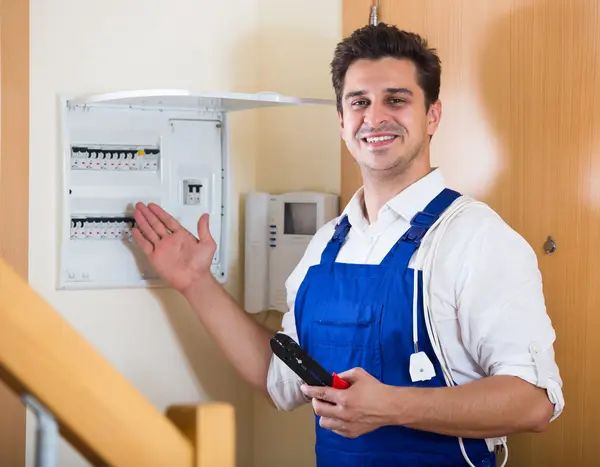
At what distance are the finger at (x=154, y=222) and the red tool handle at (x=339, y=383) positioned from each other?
2.29 ft

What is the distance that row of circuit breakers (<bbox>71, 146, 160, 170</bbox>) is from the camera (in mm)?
1906

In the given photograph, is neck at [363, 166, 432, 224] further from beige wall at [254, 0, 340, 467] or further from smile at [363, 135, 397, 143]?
beige wall at [254, 0, 340, 467]

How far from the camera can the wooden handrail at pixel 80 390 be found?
1.69 feet

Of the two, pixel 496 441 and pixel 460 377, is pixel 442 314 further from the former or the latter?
pixel 496 441

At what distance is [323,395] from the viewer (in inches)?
55.1

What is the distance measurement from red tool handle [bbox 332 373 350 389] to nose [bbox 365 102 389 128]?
547 mm

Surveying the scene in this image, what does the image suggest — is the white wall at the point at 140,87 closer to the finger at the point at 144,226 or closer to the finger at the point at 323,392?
the finger at the point at 144,226

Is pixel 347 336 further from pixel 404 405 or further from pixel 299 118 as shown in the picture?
pixel 299 118

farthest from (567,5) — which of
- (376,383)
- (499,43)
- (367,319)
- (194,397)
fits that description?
(194,397)

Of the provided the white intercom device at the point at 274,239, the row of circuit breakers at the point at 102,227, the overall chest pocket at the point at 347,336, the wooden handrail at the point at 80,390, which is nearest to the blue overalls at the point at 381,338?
the overall chest pocket at the point at 347,336

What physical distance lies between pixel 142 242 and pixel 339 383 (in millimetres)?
717

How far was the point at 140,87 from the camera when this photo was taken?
199cm

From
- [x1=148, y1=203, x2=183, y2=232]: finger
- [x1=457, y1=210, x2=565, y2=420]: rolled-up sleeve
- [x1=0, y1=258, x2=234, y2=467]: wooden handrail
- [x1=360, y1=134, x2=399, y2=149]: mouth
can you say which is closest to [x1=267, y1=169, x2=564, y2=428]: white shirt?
[x1=457, y1=210, x2=565, y2=420]: rolled-up sleeve

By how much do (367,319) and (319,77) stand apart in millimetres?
851
